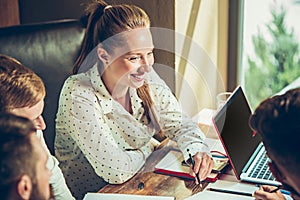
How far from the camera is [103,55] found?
121 centimetres

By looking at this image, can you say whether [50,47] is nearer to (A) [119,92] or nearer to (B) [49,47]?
(B) [49,47]

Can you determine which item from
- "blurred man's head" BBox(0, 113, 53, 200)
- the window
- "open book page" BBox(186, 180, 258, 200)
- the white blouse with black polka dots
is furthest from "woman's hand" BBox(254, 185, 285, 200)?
the window

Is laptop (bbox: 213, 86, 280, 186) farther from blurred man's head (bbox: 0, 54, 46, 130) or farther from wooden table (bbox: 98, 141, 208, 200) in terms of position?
blurred man's head (bbox: 0, 54, 46, 130)

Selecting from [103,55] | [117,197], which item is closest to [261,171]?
[117,197]

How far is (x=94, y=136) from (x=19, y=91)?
40 centimetres

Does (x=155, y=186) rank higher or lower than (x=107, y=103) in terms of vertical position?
lower

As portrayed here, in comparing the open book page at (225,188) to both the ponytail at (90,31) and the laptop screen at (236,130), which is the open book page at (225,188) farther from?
the ponytail at (90,31)

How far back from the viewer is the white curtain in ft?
4.79

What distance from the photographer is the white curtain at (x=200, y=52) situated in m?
1.46

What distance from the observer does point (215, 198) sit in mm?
1157

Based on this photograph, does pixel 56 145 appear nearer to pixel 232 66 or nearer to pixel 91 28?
pixel 91 28

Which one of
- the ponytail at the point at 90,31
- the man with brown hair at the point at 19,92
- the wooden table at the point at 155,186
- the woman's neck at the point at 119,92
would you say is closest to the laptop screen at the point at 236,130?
the wooden table at the point at 155,186

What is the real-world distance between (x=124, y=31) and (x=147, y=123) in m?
0.27

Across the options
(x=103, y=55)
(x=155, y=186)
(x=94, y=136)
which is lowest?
(x=155, y=186)
